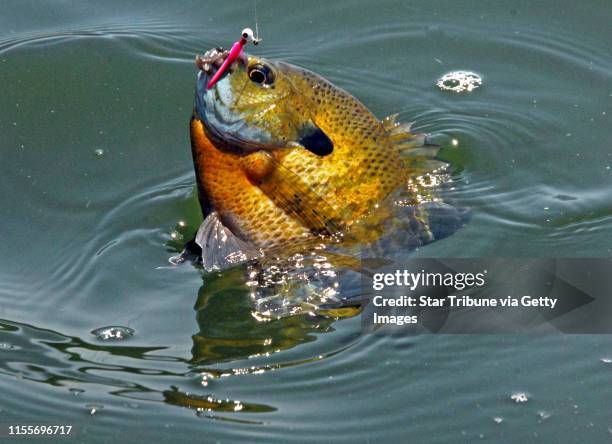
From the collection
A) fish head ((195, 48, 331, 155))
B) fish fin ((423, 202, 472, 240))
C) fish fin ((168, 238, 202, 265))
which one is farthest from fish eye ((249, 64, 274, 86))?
fish fin ((423, 202, 472, 240))

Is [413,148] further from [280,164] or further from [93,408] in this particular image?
[93,408]

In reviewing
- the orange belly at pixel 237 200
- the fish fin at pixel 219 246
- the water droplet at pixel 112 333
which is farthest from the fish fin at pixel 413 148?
the water droplet at pixel 112 333

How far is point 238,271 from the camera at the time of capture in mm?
5195

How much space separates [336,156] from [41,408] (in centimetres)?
158

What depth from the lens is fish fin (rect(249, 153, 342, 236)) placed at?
16.4ft

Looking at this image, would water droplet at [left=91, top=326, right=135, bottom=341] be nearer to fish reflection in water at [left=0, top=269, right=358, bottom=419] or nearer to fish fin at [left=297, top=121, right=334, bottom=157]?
fish reflection in water at [left=0, top=269, right=358, bottom=419]

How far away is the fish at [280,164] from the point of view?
194 inches

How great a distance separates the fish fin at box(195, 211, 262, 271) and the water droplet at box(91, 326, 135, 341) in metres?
0.42

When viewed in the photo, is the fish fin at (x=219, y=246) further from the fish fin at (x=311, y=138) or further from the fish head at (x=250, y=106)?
the fish fin at (x=311, y=138)

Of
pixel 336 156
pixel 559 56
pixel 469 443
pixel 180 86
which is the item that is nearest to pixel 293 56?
pixel 180 86

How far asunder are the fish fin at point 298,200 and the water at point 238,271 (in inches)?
15.9

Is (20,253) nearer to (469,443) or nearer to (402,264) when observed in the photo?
(402,264)

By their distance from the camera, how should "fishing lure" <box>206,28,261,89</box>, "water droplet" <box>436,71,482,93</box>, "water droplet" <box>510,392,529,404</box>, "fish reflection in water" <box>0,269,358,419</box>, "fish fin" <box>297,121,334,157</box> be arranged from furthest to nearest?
"water droplet" <box>436,71,482,93</box> < "fish fin" <box>297,121,334,157</box> < "fishing lure" <box>206,28,261,89</box> < "fish reflection in water" <box>0,269,358,419</box> < "water droplet" <box>510,392,529,404</box>

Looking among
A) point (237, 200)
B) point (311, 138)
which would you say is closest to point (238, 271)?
point (237, 200)
